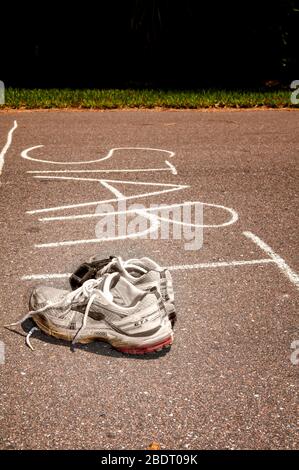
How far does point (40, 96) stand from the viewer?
11328 mm

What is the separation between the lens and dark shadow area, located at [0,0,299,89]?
13.8 metres

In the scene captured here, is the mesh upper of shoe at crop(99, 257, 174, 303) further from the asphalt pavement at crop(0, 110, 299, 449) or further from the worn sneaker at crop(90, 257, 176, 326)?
the asphalt pavement at crop(0, 110, 299, 449)

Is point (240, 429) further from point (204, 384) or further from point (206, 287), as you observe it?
point (206, 287)

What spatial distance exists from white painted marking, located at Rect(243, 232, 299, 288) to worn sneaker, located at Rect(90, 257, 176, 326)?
108cm

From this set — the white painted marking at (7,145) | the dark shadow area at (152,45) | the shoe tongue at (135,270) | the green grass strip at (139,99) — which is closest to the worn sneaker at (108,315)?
the shoe tongue at (135,270)

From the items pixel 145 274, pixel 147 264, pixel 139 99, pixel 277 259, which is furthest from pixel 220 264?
pixel 139 99

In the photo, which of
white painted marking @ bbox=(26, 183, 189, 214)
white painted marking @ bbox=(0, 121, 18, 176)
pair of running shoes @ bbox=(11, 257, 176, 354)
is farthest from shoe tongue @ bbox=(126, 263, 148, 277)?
white painted marking @ bbox=(0, 121, 18, 176)

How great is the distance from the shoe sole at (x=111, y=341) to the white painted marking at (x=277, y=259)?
1.24 m

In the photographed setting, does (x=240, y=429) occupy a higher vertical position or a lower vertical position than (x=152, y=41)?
lower

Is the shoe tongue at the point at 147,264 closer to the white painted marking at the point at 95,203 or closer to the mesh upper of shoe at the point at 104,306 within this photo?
the mesh upper of shoe at the point at 104,306

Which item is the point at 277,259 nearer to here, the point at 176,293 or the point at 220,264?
the point at 220,264

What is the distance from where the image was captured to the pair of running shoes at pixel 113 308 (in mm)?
2990

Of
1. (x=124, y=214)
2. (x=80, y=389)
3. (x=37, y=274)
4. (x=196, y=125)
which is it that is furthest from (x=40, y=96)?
(x=80, y=389)
